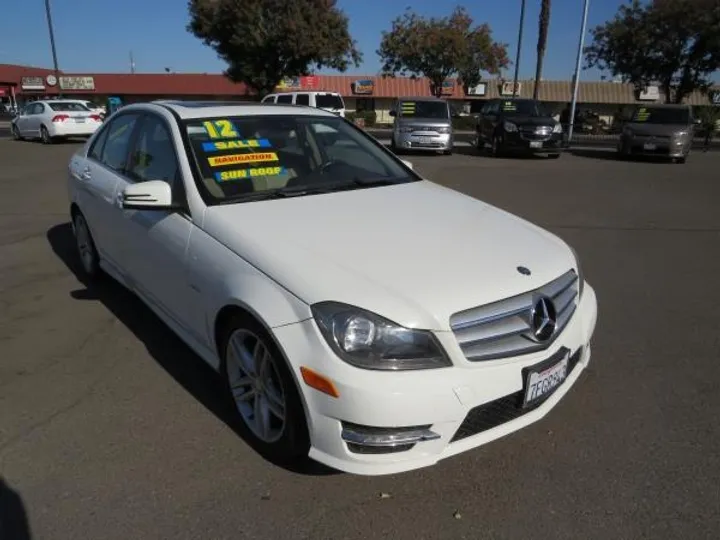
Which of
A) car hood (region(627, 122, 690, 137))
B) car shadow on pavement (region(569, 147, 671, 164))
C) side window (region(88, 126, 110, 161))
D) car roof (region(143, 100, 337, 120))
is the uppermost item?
car roof (region(143, 100, 337, 120))

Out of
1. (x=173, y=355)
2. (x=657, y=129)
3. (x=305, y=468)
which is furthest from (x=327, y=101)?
(x=305, y=468)

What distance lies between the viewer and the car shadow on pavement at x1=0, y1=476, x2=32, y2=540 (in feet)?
7.39

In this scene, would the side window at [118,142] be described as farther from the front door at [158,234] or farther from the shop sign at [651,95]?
the shop sign at [651,95]

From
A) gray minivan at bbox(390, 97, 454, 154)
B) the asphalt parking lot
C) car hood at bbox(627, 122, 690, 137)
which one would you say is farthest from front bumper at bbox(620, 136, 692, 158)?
Result: the asphalt parking lot

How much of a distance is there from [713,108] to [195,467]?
3087 centimetres

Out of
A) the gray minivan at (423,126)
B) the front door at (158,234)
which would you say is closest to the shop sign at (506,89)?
the gray minivan at (423,126)

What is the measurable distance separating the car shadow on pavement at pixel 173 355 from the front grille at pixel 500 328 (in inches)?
35.5

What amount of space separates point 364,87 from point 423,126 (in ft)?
124

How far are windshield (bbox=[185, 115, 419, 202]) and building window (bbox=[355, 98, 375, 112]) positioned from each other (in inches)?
2104

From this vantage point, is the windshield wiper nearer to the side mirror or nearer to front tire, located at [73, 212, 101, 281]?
the side mirror

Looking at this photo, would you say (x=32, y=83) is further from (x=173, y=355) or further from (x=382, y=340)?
(x=382, y=340)

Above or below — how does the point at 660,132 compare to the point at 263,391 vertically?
above

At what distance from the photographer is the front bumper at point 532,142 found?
1694 centimetres

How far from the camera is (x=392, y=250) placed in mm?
2670
